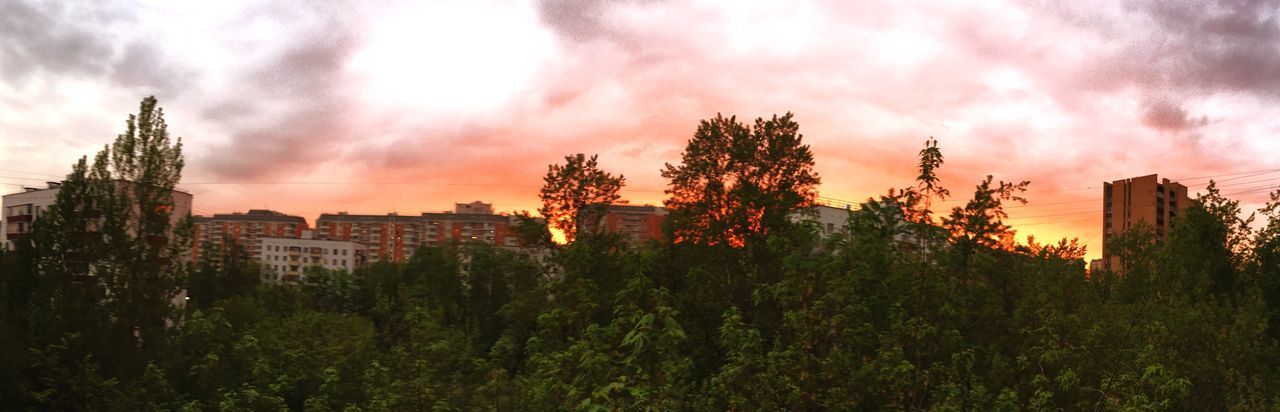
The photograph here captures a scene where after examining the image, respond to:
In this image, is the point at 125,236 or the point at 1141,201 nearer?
the point at 125,236

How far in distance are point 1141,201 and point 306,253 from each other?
140 m

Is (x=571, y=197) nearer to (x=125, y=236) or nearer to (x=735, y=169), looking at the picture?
(x=735, y=169)

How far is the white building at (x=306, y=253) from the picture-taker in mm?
149875

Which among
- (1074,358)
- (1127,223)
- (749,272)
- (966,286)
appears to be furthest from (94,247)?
(1127,223)

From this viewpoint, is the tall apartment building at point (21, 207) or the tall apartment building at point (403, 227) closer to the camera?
the tall apartment building at point (21, 207)

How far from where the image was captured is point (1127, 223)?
491 ft

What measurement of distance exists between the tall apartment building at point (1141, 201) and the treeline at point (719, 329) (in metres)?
135

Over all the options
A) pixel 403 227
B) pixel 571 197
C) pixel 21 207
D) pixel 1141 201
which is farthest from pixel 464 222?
pixel 571 197

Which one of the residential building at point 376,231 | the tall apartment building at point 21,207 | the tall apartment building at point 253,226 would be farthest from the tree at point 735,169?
the tall apartment building at point 253,226

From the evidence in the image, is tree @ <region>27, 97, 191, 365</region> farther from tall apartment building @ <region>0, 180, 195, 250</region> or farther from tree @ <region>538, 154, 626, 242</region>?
tall apartment building @ <region>0, 180, 195, 250</region>

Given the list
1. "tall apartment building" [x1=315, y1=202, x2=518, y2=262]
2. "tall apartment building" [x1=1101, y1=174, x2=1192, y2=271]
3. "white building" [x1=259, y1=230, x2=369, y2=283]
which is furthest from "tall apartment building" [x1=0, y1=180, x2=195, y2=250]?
"tall apartment building" [x1=1101, y1=174, x2=1192, y2=271]

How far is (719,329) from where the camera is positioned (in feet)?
51.3

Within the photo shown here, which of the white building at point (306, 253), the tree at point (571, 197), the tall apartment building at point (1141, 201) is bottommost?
the white building at point (306, 253)

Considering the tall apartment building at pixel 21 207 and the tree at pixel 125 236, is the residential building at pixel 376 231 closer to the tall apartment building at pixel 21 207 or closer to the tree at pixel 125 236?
the tall apartment building at pixel 21 207
